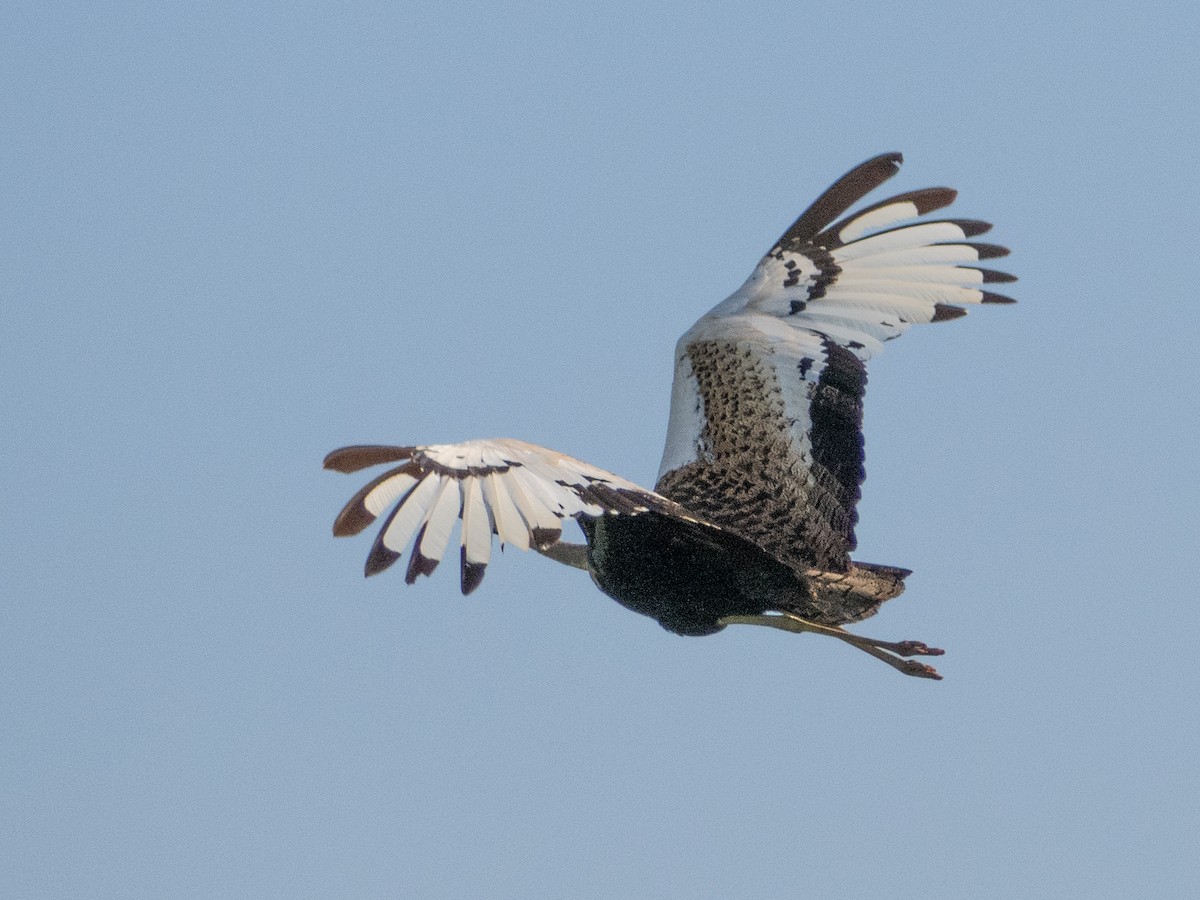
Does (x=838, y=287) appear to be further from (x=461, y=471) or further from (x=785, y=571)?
(x=461, y=471)

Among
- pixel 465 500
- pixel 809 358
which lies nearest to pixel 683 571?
pixel 809 358

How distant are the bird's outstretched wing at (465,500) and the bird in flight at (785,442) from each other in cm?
11

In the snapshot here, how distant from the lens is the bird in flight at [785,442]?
10750 mm

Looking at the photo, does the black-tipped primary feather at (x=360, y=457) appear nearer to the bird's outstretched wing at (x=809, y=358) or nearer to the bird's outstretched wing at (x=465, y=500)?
the bird's outstretched wing at (x=465, y=500)

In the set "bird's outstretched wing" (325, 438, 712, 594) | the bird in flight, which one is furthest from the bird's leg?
"bird's outstretched wing" (325, 438, 712, 594)

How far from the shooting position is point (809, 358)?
11.8 metres

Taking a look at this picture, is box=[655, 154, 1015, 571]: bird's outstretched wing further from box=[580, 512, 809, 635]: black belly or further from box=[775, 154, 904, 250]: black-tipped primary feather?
box=[580, 512, 809, 635]: black belly

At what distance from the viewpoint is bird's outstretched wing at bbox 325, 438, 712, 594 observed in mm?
8461

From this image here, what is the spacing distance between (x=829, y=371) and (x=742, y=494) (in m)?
1.16

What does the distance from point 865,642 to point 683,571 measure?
146 centimetres

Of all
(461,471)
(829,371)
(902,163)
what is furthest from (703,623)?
(902,163)

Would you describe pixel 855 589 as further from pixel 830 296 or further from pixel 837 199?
pixel 837 199

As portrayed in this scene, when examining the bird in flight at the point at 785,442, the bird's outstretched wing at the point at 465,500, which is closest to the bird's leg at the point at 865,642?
the bird in flight at the point at 785,442

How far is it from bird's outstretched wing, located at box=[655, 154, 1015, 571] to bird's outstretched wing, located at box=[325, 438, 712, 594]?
2.27 meters
